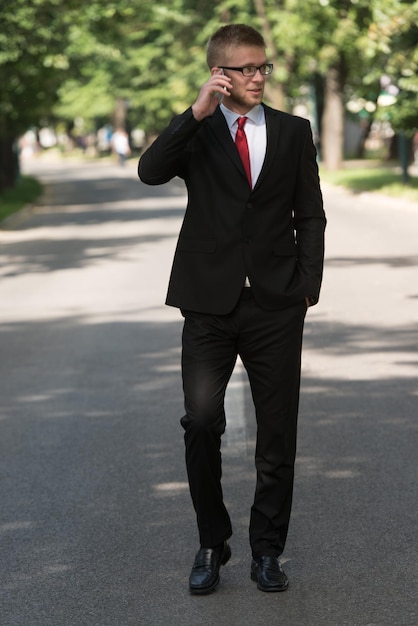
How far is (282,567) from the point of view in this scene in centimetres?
502

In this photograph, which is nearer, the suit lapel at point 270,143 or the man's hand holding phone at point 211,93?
the man's hand holding phone at point 211,93

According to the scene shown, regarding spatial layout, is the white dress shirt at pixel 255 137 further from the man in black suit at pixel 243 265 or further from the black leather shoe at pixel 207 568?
the black leather shoe at pixel 207 568

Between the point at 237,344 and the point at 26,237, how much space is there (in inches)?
784

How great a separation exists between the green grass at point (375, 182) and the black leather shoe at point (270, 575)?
23333mm

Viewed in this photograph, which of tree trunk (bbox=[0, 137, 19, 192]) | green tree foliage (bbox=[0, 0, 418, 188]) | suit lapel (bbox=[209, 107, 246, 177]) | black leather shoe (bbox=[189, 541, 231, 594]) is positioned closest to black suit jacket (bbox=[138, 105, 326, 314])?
suit lapel (bbox=[209, 107, 246, 177])

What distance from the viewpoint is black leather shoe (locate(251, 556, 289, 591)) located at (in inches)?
186

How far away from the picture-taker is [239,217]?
4.60 meters

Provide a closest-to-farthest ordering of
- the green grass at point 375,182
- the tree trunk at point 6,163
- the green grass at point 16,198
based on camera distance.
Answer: the green grass at point 375,182 < the green grass at point 16,198 < the tree trunk at point 6,163

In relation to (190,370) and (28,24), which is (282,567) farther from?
(28,24)

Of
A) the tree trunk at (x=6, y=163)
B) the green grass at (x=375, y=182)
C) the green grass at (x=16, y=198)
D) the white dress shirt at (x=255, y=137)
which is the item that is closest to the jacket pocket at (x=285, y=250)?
the white dress shirt at (x=255, y=137)

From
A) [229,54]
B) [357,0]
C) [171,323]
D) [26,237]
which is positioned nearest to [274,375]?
[229,54]

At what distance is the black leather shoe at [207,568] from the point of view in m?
4.74

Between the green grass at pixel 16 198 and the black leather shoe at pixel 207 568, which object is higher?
the black leather shoe at pixel 207 568

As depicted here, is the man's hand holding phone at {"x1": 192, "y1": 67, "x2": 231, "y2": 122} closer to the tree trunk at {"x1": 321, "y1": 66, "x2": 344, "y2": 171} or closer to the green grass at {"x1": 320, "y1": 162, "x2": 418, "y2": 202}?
the green grass at {"x1": 320, "y1": 162, "x2": 418, "y2": 202}
